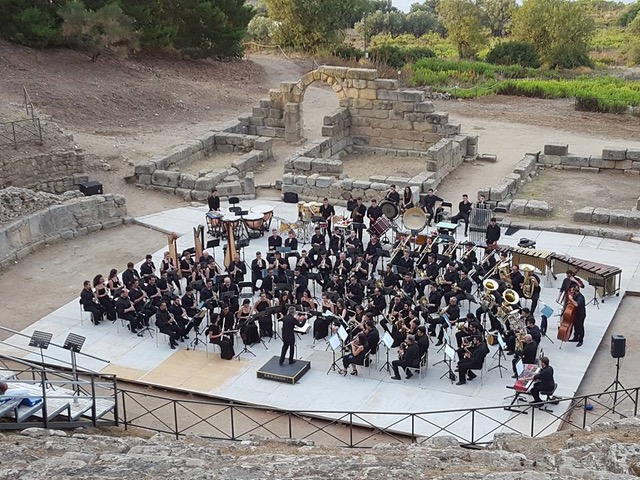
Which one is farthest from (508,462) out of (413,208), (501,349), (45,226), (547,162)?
(547,162)

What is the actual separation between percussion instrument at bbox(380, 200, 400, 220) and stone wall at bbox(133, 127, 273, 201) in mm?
4856

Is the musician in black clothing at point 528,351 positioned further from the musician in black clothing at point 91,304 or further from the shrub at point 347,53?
the shrub at point 347,53

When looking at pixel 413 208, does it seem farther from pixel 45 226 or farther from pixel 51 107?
pixel 51 107

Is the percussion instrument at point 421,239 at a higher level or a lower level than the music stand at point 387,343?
higher

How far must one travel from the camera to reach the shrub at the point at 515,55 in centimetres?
5050

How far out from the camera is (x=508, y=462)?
9.46 metres

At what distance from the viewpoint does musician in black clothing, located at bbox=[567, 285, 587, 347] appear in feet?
54.3

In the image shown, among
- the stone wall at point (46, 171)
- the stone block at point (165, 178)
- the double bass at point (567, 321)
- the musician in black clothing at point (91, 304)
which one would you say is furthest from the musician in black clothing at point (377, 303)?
the stone wall at point (46, 171)

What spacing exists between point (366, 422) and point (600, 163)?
1691 centimetres

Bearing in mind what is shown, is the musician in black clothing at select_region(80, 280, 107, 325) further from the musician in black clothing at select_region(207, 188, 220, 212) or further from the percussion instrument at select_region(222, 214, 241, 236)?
the musician in black clothing at select_region(207, 188, 220, 212)

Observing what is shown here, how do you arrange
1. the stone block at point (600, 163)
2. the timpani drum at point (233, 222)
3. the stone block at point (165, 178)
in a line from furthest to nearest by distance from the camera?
1. the stone block at point (600, 163)
2. the stone block at point (165, 178)
3. the timpani drum at point (233, 222)

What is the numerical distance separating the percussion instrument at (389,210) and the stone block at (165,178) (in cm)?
696

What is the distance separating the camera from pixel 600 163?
92.2 feet

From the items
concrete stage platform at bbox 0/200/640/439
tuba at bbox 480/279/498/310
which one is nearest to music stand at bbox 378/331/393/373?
concrete stage platform at bbox 0/200/640/439
